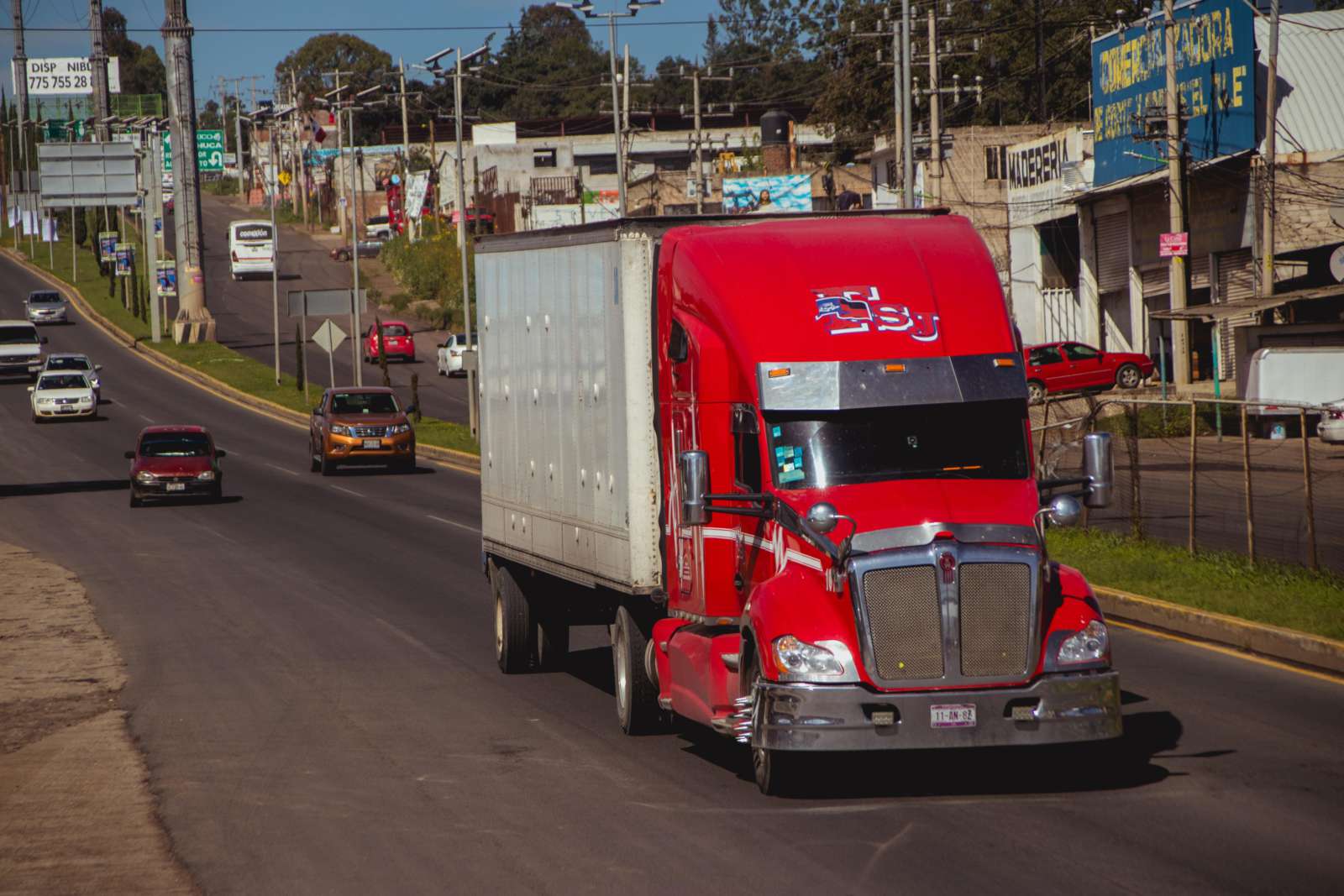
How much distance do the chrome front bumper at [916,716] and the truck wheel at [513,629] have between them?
6.06 metres

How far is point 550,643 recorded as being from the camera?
53.1 ft

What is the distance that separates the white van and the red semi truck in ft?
339

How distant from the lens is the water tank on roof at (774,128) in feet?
348

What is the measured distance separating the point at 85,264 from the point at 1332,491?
126645 millimetres

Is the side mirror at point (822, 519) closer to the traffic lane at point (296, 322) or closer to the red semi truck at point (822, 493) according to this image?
the red semi truck at point (822, 493)

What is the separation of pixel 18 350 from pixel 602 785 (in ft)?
232

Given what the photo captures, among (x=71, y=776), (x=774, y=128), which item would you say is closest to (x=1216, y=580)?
(x=71, y=776)

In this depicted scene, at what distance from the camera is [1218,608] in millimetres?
17094

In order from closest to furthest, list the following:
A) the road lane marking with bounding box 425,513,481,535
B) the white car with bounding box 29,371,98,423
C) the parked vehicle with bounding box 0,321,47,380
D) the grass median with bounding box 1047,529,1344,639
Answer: the grass median with bounding box 1047,529,1344,639
the road lane marking with bounding box 425,513,481,535
the white car with bounding box 29,371,98,423
the parked vehicle with bounding box 0,321,47,380

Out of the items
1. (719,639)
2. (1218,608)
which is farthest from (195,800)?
(1218,608)

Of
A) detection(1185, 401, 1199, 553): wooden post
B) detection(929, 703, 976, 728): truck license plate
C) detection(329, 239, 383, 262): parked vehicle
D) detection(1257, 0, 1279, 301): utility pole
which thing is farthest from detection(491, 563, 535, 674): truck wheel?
detection(329, 239, 383, 262): parked vehicle

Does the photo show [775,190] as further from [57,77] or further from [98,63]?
[57,77]

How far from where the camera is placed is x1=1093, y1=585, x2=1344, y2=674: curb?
14.8 metres

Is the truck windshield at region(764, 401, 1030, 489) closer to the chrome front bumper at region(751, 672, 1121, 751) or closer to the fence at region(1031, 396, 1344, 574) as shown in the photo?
the chrome front bumper at region(751, 672, 1121, 751)
